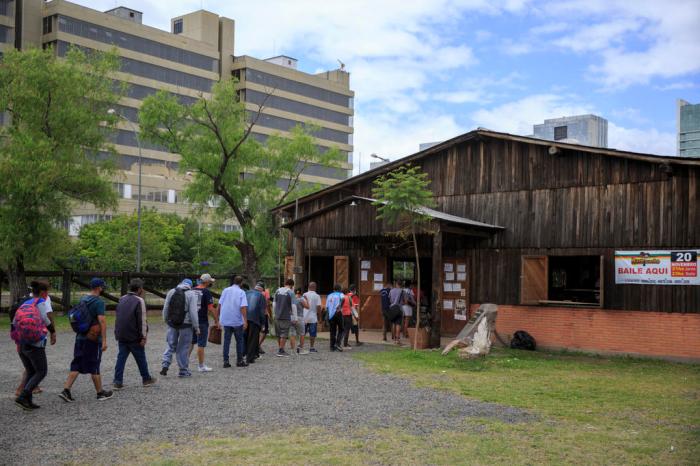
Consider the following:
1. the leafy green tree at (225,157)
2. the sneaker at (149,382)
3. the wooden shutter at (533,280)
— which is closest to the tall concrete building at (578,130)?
the wooden shutter at (533,280)

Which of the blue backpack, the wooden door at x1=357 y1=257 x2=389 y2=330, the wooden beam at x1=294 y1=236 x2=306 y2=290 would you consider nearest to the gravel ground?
the blue backpack

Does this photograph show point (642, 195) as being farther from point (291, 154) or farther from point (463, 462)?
point (291, 154)

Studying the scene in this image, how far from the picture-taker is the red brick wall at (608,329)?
53.2ft

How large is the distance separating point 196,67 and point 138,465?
253 feet

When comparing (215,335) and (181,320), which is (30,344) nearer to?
(181,320)

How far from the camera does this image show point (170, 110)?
96.8 ft

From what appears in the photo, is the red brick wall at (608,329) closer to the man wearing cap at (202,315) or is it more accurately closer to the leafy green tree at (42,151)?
the man wearing cap at (202,315)

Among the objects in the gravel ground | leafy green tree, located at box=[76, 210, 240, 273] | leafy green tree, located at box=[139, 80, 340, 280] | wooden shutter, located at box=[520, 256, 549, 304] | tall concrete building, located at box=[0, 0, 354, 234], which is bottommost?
the gravel ground

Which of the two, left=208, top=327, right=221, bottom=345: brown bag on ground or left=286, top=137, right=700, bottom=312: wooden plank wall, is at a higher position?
left=286, top=137, right=700, bottom=312: wooden plank wall

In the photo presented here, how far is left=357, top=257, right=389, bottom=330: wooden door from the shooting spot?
2281cm

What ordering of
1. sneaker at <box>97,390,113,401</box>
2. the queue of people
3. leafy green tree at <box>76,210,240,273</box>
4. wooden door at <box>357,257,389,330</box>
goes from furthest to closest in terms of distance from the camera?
leafy green tree at <box>76,210,240,273</box> → wooden door at <box>357,257,389,330</box> → sneaker at <box>97,390,113,401</box> → the queue of people

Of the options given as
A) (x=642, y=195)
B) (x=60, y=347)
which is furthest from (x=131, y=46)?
(x=642, y=195)

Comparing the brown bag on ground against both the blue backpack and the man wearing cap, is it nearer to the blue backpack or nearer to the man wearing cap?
the man wearing cap

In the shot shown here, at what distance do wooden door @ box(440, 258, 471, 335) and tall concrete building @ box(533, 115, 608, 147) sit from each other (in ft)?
26.7
